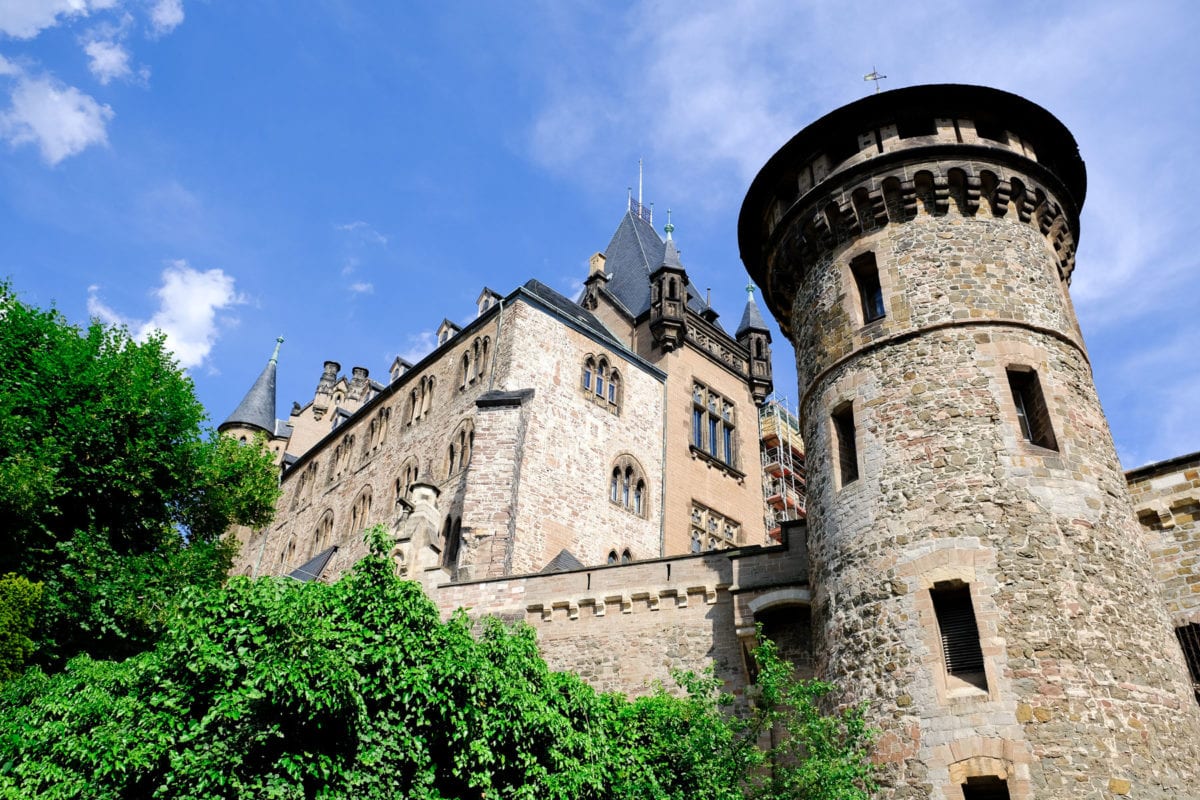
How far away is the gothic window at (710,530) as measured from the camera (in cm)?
3056

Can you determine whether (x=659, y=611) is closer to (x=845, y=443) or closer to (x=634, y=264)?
(x=845, y=443)

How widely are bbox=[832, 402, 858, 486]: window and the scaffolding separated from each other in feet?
64.0

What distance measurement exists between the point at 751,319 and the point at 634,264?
5423 mm

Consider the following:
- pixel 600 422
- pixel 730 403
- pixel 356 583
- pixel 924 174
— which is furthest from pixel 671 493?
pixel 356 583

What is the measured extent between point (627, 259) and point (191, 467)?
21.4 m

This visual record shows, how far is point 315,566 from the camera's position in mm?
33219

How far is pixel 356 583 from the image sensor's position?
38.7 feet

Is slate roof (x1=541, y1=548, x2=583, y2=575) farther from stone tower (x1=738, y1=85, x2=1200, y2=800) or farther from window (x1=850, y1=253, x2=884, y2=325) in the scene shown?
window (x1=850, y1=253, x2=884, y2=325)

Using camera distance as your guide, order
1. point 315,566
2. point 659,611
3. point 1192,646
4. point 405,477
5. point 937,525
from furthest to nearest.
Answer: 1. point 315,566
2. point 405,477
3. point 659,611
4. point 1192,646
5. point 937,525

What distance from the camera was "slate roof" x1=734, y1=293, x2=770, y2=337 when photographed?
121 ft

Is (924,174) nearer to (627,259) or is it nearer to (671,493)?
(671,493)

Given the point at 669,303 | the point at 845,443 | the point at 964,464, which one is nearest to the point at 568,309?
the point at 669,303

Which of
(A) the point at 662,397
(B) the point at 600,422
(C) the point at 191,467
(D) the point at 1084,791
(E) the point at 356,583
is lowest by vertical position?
(D) the point at 1084,791

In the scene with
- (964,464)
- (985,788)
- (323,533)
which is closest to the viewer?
(985,788)
